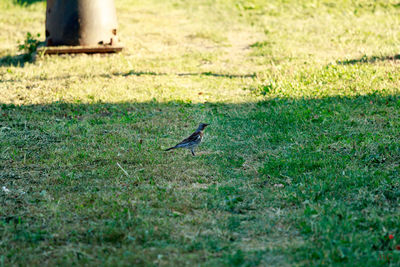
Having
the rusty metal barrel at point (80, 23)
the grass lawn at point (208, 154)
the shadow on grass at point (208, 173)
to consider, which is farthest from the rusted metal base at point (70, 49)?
the shadow on grass at point (208, 173)

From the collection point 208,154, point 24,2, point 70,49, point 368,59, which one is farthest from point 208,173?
point 24,2

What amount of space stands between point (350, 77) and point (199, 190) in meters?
5.00

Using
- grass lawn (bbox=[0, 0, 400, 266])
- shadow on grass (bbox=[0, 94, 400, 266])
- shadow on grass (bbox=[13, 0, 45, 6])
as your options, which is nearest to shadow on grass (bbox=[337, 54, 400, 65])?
grass lawn (bbox=[0, 0, 400, 266])

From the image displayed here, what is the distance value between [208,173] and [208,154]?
627 mm

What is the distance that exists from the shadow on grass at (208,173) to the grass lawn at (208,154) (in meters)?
0.02

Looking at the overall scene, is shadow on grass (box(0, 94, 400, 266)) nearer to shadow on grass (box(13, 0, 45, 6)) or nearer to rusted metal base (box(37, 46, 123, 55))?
rusted metal base (box(37, 46, 123, 55))

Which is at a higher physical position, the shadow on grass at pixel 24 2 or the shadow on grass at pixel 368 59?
the shadow on grass at pixel 24 2

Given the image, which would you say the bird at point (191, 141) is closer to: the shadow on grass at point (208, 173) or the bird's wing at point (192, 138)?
the bird's wing at point (192, 138)

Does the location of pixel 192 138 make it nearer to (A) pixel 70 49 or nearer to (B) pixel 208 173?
(B) pixel 208 173

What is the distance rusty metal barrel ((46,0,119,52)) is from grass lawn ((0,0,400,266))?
1.51ft

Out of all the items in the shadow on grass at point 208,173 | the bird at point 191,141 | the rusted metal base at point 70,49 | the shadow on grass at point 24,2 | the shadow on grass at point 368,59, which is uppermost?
the shadow on grass at point 24,2

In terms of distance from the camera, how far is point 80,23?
36.0ft

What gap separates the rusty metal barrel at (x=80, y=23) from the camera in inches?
428

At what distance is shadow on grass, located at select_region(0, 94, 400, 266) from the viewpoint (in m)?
4.29
